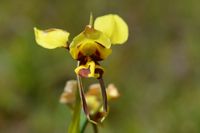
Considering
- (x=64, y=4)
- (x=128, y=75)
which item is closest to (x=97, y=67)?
(x=128, y=75)

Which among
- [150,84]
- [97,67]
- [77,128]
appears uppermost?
[97,67]

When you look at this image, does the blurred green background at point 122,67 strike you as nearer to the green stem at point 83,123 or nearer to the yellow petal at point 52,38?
the green stem at point 83,123

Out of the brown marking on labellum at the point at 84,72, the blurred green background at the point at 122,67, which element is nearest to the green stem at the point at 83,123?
the brown marking on labellum at the point at 84,72

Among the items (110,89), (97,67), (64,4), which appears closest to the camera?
(97,67)

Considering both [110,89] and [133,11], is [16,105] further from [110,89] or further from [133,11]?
[110,89]

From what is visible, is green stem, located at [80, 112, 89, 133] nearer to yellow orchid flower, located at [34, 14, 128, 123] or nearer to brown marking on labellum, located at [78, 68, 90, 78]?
A: yellow orchid flower, located at [34, 14, 128, 123]

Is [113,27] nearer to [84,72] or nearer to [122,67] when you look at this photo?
[84,72]

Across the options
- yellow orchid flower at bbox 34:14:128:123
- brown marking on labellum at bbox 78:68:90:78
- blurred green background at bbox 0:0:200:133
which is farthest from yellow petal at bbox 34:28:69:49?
blurred green background at bbox 0:0:200:133
